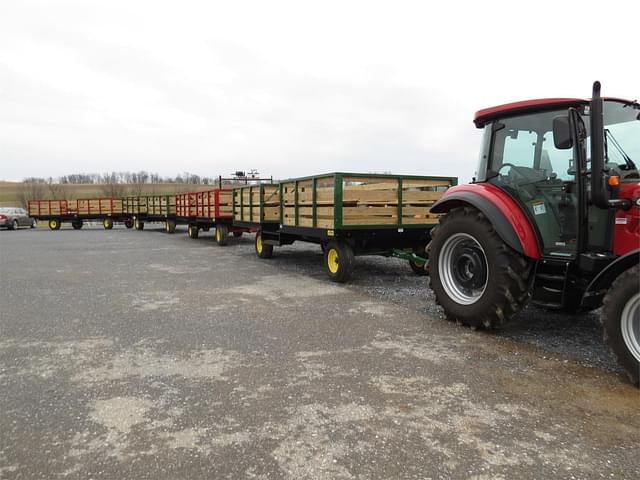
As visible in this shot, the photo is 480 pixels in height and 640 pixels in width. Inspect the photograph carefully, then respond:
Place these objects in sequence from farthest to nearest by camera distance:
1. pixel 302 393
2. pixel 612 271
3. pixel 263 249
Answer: pixel 263 249 < pixel 612 271 < pixel 302 393

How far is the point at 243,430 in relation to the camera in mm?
2748

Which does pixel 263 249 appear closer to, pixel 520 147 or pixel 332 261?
pixel 332 261

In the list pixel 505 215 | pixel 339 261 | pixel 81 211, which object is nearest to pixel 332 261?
pixel 339 261

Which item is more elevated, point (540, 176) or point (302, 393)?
point (540, 176)

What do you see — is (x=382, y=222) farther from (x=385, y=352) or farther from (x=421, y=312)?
(x=385, y=352)

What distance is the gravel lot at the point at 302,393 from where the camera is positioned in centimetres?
244

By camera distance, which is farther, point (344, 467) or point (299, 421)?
point (299, 421)

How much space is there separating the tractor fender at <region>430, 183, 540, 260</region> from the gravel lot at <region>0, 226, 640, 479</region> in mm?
995

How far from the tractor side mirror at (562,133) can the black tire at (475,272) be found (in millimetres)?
1062

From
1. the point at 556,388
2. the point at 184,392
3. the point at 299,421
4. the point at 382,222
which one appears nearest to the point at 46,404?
the point at 184,392

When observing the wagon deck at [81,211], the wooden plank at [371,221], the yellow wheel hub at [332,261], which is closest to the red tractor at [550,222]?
the wooden plank at [371,221]

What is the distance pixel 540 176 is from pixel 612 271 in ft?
4.21

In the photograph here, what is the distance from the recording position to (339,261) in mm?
7555

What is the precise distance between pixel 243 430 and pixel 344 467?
2.38ft
